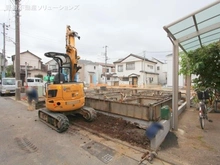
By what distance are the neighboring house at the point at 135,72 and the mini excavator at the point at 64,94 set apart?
1923 cm

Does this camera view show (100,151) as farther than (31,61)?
No

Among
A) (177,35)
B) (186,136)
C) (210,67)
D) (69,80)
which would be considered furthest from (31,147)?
(210,67)

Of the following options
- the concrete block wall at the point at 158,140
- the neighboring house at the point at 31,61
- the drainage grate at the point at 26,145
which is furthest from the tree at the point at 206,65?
the neighboring house at the point at 31,61

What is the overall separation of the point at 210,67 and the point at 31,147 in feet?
24.3

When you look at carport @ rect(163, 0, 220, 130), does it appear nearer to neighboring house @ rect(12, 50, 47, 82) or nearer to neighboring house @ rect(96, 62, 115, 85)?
neighboring house @ rect(96, 62, 115, 85)

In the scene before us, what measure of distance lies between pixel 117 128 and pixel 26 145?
247cm

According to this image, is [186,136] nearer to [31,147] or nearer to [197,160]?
[197,160]

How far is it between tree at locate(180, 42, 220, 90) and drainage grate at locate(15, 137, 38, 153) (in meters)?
6.68

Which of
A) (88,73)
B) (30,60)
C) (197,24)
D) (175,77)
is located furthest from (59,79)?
(30,60)

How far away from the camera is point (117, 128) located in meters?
4.38

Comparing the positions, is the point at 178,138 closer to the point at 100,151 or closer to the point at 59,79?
the point at 100,151

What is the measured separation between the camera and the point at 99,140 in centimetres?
363

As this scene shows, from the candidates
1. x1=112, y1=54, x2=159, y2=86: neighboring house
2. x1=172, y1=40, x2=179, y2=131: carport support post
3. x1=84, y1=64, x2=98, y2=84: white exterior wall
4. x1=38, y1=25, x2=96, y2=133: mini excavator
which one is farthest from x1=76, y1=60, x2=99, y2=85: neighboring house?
x1=172, y1=40, x2=179, y2=131: carport support post

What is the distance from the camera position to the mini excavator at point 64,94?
167 inches
